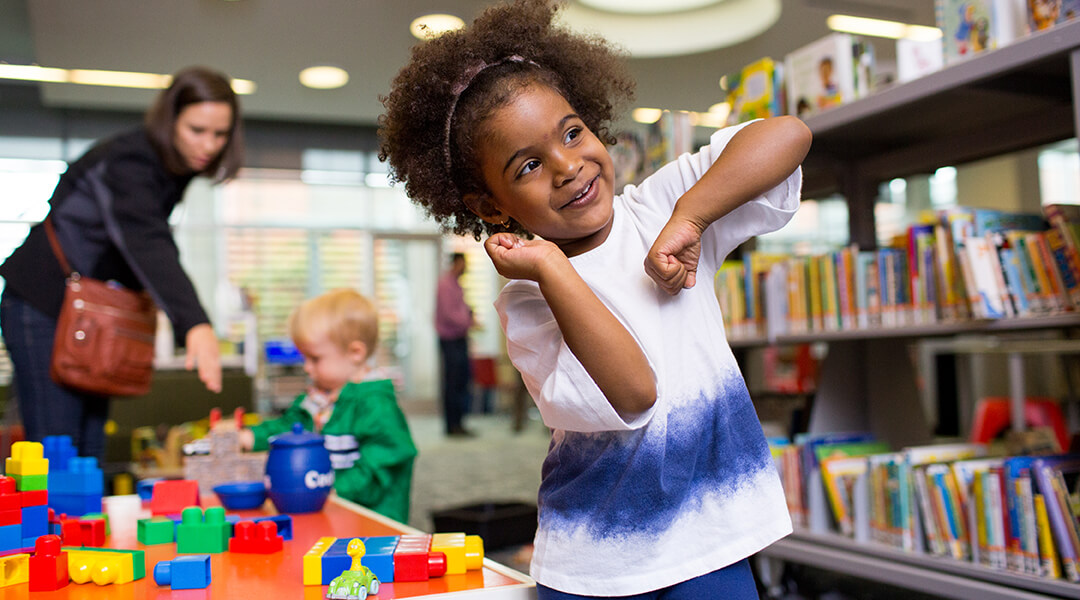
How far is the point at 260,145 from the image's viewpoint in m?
8.15

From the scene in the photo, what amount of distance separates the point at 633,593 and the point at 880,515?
1.49 m

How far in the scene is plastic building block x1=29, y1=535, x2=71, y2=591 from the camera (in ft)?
2.81

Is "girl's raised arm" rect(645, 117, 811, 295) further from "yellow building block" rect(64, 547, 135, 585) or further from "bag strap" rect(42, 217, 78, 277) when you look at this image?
"bag strap" rect(42, 217, 78, 277)

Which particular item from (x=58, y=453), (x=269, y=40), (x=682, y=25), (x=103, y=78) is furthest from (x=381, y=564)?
(x=103, y=78)

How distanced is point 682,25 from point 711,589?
5.60m

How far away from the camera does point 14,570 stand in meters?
0.87

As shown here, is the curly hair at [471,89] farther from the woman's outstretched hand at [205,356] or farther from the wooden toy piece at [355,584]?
the woman's outstretched hand at [205,356]

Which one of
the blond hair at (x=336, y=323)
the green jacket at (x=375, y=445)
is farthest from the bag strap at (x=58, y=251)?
the green jacket at (x=375, y=445)

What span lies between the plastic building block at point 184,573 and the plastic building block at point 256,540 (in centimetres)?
16

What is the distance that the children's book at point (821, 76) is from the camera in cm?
222

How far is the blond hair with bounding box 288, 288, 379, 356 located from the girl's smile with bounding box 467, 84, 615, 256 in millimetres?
1126

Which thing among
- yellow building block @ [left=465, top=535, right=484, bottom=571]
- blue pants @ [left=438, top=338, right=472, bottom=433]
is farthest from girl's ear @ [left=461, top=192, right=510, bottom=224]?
blue pants @ [left=438, top=338, right=472, bottom=433]

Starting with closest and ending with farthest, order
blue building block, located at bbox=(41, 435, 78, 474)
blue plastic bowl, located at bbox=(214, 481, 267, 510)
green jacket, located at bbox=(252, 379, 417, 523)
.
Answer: blue building block, located at bbox=(41, 435, 78, 474) < blue plastic bowl, located at bbox=(214, 481, 267, 510) < green jacket, located at bbox=(252, 379, 417, 523)

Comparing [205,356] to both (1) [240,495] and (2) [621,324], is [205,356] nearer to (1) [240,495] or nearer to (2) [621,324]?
(1) [240,495]
